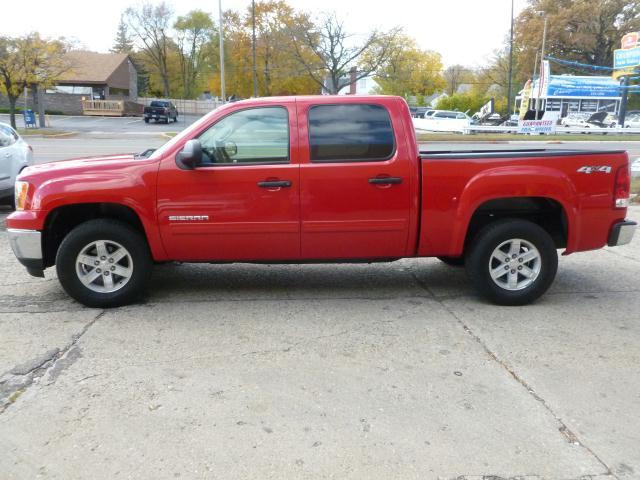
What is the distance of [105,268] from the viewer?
16.4 feet

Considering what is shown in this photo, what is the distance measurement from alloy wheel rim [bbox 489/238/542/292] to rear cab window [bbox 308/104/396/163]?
1368 mm

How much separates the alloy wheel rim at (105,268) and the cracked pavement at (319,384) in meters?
0.26

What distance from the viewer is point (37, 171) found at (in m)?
4.95

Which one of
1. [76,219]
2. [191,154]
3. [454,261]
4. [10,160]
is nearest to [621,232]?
[454,261]

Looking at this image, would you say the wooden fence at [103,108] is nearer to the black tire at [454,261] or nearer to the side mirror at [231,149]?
the black tire at [454,261]

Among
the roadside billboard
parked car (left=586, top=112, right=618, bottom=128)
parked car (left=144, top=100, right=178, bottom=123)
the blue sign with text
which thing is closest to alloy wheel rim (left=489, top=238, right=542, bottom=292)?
the blue sign with text

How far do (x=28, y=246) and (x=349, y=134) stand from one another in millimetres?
2924

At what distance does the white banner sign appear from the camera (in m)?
32.6

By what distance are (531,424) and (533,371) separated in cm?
71

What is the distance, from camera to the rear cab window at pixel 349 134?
194 inches

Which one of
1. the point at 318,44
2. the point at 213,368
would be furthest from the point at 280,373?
the point at 318,44

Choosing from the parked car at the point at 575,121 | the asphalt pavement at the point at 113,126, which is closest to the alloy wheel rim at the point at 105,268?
the asphalt pavement at the point at 113,126

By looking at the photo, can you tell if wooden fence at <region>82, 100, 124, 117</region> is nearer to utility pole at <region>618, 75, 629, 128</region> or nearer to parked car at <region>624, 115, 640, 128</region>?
utility pole at <region>618, 75, 629, 128</region>

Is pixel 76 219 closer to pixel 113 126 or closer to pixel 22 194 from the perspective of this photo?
pixel 22 194
